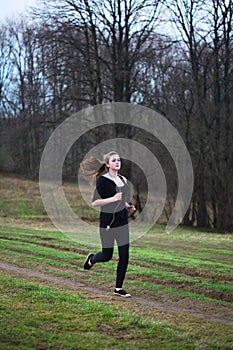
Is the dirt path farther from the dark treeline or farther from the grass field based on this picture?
the dark treeline

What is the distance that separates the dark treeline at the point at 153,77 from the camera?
27203 millimetres

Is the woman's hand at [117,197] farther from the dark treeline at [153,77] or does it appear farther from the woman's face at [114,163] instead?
the dark treeline at [153,77]

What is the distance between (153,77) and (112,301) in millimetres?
22388

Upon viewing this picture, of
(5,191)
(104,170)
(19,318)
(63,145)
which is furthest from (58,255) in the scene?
(5,191)

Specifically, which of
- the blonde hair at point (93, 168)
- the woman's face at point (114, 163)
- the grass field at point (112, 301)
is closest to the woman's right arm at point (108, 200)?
the woman's face at point (114, 163)

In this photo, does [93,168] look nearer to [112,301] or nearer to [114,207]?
[114,207]

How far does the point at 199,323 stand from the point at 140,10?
998 inches

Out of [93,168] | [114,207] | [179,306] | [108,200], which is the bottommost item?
[179,306]

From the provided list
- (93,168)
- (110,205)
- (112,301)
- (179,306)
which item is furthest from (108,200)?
(179,306)

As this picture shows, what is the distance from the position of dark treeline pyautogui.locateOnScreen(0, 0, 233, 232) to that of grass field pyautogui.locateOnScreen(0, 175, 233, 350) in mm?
13205

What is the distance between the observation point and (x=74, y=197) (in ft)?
114

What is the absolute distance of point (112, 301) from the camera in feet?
25.6

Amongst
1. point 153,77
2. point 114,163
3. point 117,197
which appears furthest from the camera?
point 153,77

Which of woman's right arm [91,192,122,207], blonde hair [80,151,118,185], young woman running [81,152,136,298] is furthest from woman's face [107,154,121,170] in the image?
woman's right arm [91,192,122,207]
